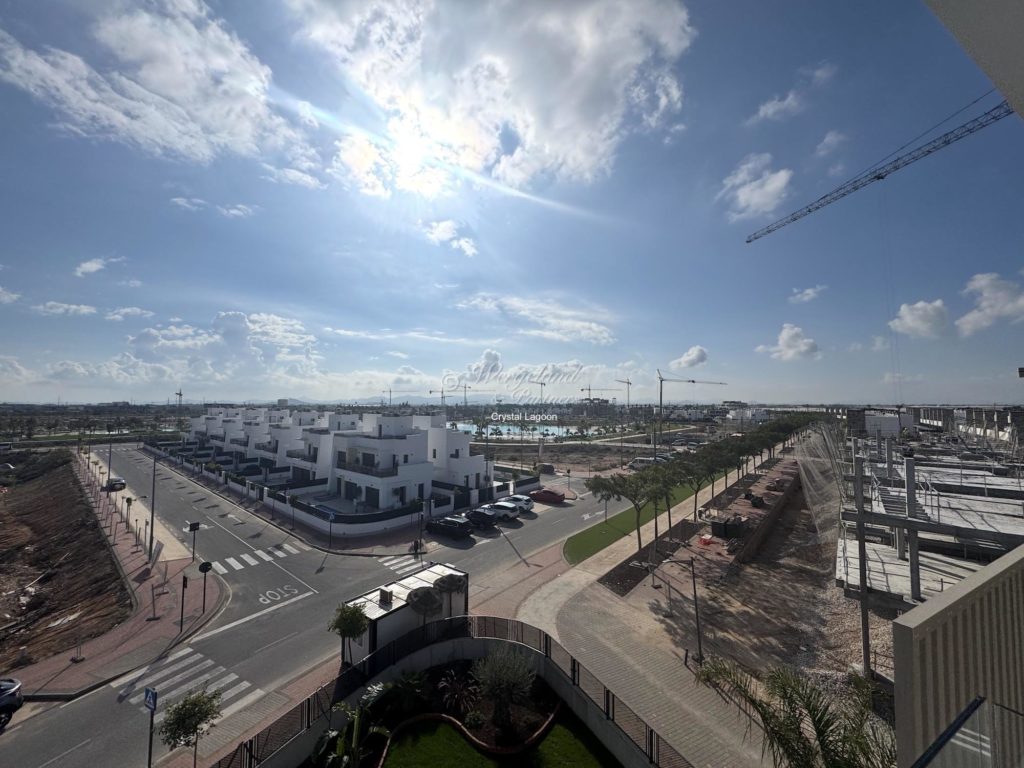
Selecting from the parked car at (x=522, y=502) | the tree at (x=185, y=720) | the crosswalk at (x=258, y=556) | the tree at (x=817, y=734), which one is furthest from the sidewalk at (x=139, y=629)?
the parked car at (x=522, y=502)

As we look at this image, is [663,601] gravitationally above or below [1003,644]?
below

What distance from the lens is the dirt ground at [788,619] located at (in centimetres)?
1521

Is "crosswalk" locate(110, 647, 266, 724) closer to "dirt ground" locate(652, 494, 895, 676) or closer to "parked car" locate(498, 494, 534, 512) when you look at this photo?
"dirt ground" locate(652, 494, 895, 676)

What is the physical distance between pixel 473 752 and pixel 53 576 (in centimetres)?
3267

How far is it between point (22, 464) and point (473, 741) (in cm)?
8316

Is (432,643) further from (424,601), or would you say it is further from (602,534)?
(602,534)

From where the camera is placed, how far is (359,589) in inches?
819

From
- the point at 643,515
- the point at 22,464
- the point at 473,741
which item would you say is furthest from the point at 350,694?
the point at 22,464

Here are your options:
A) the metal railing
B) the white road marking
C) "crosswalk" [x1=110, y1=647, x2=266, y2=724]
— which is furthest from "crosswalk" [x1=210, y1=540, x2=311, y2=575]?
the metal railing

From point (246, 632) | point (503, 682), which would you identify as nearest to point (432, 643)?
point (503, 682)

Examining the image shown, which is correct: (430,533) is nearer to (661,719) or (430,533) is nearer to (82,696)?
(82,696)

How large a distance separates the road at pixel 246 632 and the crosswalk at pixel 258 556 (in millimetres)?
58

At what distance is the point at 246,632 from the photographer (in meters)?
17.1

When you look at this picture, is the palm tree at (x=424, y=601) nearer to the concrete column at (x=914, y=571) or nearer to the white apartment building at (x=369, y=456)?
the concrete column at (x=914, y=571)
